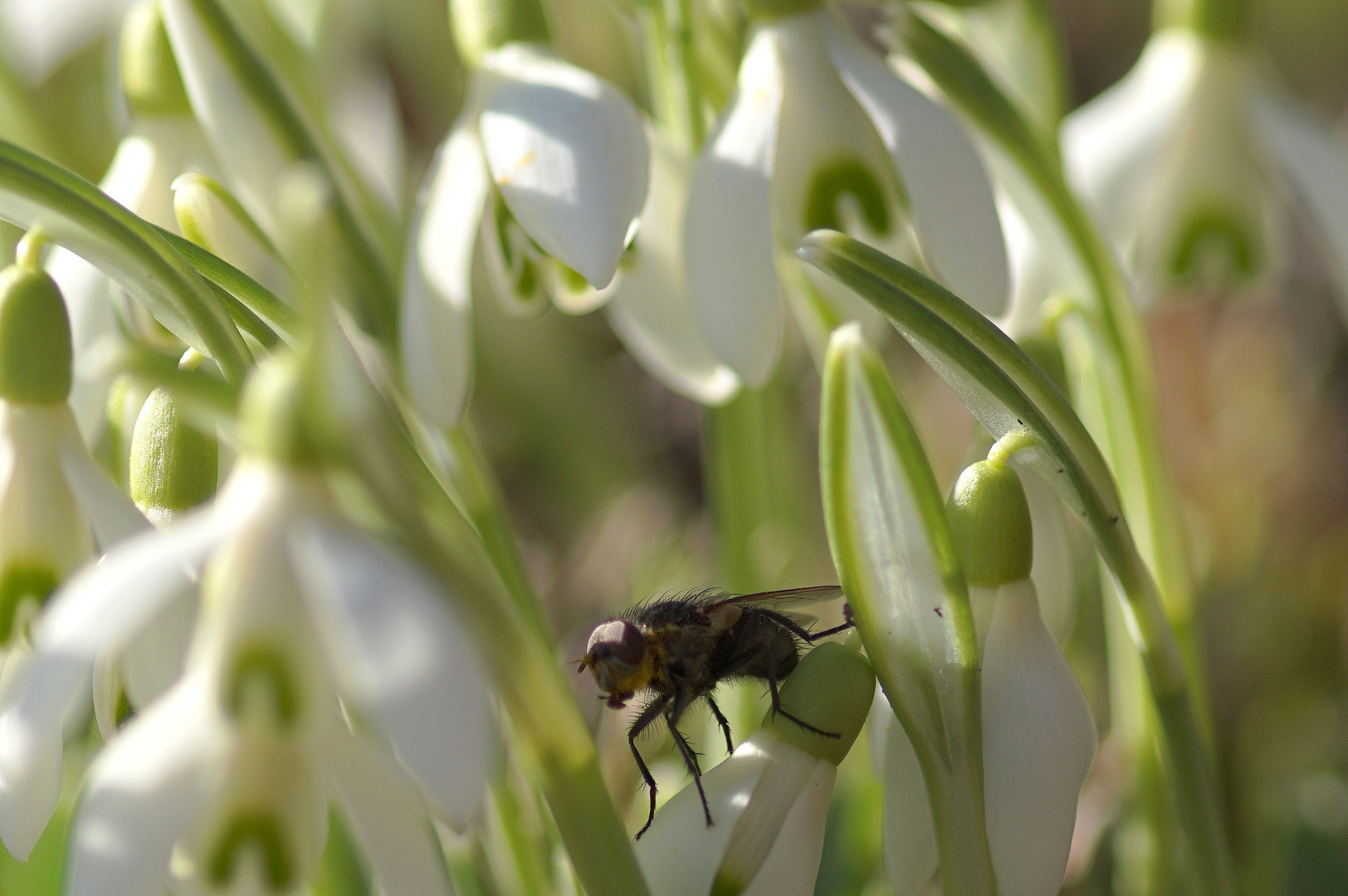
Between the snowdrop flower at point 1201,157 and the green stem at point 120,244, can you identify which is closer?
the green stem at point 120,244

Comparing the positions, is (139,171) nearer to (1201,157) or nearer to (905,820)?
(905,820)

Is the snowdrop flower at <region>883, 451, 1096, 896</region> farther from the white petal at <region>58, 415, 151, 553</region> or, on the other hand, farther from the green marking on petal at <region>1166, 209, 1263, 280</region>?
the green marking on petal at <region>1166, 209, 1263, 280</region>

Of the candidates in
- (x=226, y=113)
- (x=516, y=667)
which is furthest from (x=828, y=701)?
(x=226, y=113)

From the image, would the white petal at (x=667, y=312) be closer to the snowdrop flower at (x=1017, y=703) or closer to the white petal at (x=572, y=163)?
the white petal at (x=572, y=163)

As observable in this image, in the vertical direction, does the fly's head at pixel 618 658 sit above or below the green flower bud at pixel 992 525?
below

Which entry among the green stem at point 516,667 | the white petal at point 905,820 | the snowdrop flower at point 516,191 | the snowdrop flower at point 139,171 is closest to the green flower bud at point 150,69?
the snowdrop flower at point 139,171

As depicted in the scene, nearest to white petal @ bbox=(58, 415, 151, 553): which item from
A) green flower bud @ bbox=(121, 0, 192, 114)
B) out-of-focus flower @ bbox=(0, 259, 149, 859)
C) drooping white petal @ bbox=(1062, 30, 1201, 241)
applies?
out-of-focus flower @ bbox=(0, 259, 149, 859)

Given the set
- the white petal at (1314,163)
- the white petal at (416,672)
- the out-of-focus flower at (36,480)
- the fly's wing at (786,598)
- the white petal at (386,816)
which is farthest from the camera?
the white petal at (1314,163)
